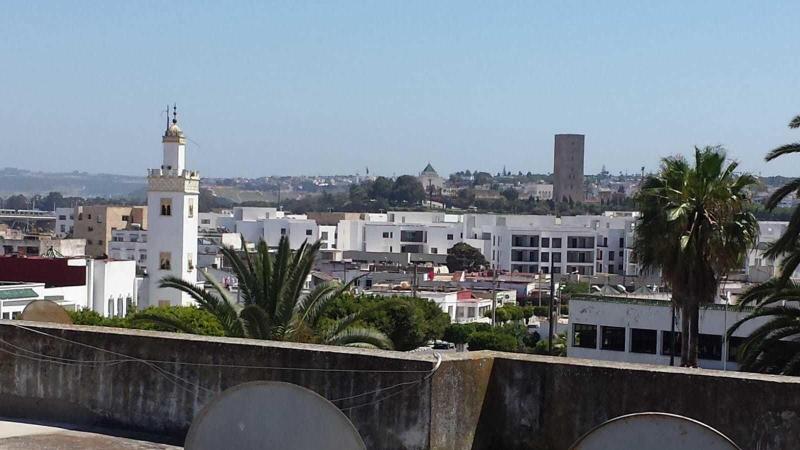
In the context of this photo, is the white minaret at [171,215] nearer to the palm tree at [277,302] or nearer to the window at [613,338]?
the window at [613,338]

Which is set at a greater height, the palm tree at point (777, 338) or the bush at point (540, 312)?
the palm tree at point (777, 338)

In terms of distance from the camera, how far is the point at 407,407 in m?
7.15

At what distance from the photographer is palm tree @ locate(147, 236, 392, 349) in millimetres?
17719

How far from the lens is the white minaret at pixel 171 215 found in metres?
64.5

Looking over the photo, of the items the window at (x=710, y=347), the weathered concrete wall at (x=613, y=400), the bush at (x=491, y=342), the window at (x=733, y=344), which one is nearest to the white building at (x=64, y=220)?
the bush at (x=491, y=342)

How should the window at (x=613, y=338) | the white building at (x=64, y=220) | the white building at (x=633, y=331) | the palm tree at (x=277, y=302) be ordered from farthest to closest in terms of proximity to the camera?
the white building at (x=64, y=220), the window at (x=613, y=338), the white building at (x=633, y=331), the palm tree at (x=277, y=302)

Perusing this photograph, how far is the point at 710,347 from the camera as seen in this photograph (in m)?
35.8

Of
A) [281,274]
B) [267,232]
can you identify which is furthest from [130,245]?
[281,274]

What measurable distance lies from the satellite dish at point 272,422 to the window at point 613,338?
33178mm

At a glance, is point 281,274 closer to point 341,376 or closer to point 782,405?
point 341,376

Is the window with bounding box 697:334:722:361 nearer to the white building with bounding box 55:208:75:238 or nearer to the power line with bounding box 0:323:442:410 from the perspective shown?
the power line with bounding box 0:323:442:410

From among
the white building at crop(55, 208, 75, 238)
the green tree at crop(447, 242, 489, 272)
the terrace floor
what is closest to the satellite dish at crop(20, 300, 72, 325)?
the terrace floor

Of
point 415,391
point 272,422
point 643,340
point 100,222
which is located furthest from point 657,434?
point 100,222

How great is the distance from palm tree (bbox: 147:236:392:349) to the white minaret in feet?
148
